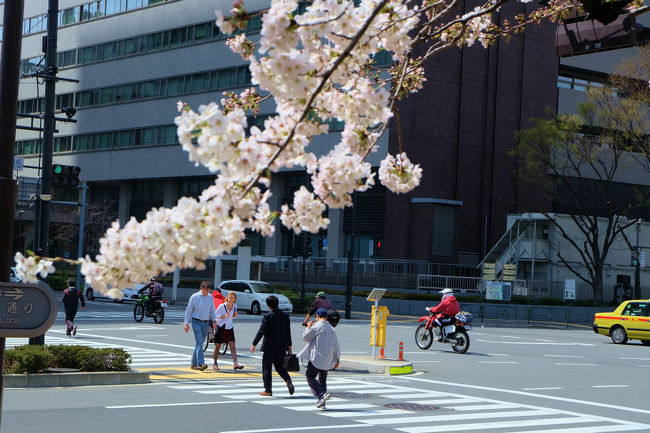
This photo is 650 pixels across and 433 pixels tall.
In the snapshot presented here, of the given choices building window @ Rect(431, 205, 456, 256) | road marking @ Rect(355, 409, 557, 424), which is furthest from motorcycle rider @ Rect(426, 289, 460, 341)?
building window @ Rect(431, 205, 456, 256)

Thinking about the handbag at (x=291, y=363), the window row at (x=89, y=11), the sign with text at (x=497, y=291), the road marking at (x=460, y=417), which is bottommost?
the road marking at (x=460, y=417)

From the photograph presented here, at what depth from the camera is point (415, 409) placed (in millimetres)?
14773

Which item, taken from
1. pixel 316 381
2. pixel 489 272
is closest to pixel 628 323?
pixel 489 272

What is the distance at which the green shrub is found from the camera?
54.0 ft

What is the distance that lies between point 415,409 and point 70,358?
22.2 feet

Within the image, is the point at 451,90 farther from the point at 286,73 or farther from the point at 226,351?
the point at 286,73

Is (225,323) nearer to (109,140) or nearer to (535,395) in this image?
(535,395)

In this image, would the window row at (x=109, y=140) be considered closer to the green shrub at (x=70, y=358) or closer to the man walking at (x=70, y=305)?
the man walking at (x=70, y=305)

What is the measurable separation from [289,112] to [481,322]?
42.6 m

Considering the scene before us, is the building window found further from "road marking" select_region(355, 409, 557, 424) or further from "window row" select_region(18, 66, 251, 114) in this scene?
"road marking" select_region(355, 409, 557, 424)

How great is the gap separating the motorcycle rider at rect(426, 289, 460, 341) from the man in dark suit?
1092 centimetres

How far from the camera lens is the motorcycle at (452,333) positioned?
2680 cm

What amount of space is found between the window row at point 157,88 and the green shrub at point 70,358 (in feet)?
150

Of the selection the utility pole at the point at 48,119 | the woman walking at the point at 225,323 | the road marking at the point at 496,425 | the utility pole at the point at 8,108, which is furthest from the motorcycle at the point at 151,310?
the utility pole at the point at 8,108
